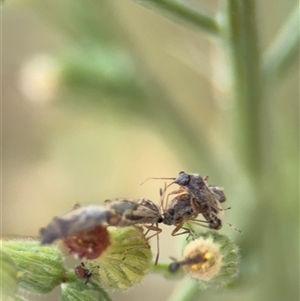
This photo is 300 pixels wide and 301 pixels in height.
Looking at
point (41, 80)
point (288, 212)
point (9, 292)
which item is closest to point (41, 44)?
point (41, 80)

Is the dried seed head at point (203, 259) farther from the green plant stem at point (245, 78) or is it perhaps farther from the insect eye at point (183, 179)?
the green plant stem at point (245, 78)

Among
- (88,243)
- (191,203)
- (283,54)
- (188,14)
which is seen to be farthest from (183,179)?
(283,54)

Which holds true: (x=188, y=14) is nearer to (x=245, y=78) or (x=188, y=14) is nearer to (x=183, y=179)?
(x=245, y=78)

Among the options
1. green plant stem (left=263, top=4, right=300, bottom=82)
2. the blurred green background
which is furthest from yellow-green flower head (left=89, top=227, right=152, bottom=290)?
green plant stem (left=263, top=4, right=300, bottom=82)

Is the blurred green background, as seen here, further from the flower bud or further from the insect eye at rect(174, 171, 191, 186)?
the insect eye at rect(174, 171, 191, 186)

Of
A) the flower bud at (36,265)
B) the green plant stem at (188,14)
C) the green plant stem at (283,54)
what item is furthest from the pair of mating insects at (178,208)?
the green plant stem at (283,54)

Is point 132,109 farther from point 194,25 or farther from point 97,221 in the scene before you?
point 97,221
